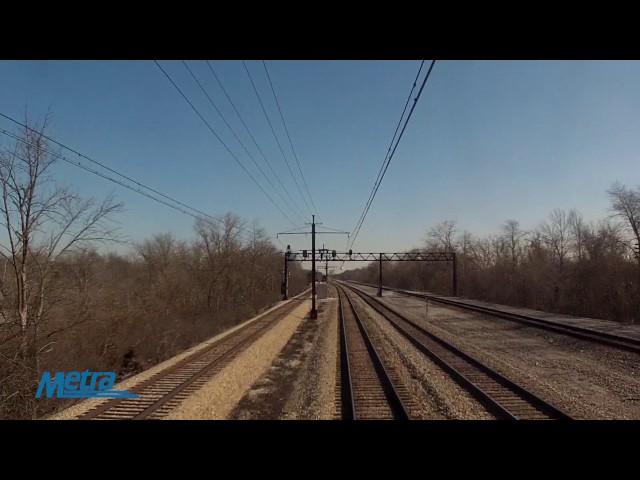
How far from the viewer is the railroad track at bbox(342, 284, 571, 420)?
8281 mm

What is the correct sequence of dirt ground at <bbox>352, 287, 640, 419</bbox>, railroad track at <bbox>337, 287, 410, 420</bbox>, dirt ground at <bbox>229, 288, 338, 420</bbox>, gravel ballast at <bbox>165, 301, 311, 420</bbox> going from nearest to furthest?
railroad track at <bbox>337, 287, 410, 420</bbox>, gravel ballast at <bbox>165, 301, 311, 420</bbox>, dirt ground at <bbox>229, 288, 338, 420</bbox>, dirt ground at <bbox>352, 287, 640, 419</bbox>

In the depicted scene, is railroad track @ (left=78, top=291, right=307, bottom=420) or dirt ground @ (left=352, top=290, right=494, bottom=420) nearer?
railroad track @ (left=78, top=291, right=307, bottom=420)

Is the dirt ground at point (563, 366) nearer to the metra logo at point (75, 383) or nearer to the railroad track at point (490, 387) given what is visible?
the railroad track at point (490, 387)

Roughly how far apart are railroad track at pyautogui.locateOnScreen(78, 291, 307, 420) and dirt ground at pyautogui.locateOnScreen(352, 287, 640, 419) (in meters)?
9.14

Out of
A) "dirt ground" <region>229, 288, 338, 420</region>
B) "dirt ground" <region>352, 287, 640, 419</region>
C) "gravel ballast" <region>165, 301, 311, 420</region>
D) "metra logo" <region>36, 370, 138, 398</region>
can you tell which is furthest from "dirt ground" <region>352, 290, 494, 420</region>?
"metra logo" <region>36, 370, 138, 398</region>

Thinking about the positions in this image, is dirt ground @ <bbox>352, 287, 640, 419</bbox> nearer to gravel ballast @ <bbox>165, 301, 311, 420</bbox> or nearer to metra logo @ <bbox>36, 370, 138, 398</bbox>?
gravel ballast @ <bbox>165, 301, 311, 420</bbox>

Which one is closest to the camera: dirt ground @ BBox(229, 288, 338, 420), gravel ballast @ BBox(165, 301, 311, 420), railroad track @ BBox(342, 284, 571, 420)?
railroad track @ BBox(342, 284, 571, 420)

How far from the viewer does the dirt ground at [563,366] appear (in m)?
9.16

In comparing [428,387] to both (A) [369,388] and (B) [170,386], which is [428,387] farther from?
(B) [170,386]

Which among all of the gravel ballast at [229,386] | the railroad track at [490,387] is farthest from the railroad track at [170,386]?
the railroad track at [490,387]

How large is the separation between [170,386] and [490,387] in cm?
882
